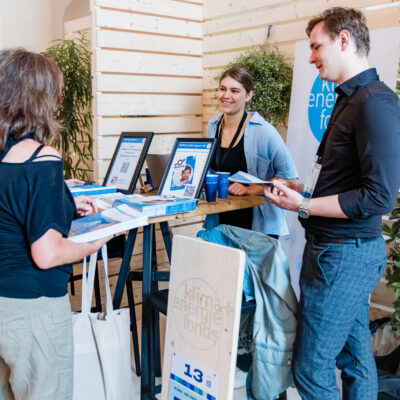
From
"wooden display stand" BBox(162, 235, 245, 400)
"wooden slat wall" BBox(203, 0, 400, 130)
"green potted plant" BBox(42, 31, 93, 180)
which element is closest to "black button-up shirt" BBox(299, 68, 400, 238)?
"wooden display stand" BBox(162, 235, 245, 400)

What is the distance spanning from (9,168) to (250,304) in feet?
3.59

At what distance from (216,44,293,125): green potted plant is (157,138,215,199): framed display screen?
0.90 metres

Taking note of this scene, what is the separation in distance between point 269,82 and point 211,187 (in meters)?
1.16

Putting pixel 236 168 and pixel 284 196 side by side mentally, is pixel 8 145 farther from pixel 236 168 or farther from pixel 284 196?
pixel 236 168

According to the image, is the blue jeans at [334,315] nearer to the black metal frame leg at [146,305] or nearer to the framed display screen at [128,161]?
the black metal frame leg at [146,305]

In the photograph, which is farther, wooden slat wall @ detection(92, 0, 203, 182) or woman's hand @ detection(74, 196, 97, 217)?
wooden slat wall @ detection(92, 0, 203, 182)

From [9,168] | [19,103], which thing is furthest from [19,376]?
[19,103]

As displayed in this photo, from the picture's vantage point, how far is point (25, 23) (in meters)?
7.00

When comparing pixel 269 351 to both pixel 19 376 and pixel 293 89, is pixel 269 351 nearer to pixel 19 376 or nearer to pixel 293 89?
pixel 19 376

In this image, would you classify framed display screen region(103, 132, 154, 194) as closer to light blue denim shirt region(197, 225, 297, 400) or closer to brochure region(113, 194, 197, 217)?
brochure region(113, 194, 197, 217)

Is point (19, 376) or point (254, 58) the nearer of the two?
point (19, 376)

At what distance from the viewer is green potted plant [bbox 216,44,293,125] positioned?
10.1ft

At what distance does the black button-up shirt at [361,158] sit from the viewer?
57.6 inches

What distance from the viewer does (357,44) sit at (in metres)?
1.62
